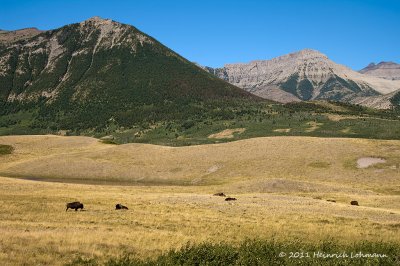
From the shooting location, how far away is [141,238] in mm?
26281

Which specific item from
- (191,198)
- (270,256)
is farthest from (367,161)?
(270,256)

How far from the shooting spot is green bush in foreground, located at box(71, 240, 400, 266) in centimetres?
1994

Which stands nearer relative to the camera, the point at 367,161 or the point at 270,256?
the point at 270,256

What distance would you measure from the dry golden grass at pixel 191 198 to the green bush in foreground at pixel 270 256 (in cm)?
299

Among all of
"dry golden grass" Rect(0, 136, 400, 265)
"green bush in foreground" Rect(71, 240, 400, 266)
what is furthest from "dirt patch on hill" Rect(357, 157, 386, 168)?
"green bush in foreground" Rect(71, 240, 400, 266)

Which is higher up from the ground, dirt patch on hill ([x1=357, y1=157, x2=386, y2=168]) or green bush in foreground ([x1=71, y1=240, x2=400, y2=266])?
green bush in foreground ([x1=71, y1=240, x2=400, y2=266])

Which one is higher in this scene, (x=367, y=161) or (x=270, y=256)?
(x=270, y=256)

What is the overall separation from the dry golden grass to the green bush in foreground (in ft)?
9.82

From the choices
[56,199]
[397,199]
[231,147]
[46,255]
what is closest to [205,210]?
[56,199]

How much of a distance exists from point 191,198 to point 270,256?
33716 mm

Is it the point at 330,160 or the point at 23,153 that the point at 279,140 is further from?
the point at 23,153

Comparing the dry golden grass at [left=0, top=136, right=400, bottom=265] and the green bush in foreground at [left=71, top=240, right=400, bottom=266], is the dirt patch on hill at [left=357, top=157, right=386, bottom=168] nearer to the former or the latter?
the dry golden grass at [left=0, top=136, right=400, bottom=265]

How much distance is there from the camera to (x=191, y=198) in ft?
180

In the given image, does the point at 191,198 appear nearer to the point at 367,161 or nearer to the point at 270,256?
the point at 270,256
